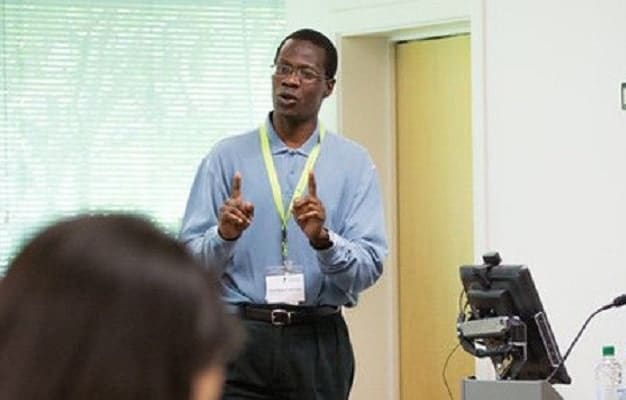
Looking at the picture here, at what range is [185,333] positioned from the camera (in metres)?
0.93

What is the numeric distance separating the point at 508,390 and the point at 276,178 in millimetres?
939

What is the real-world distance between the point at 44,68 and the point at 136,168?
552 mm

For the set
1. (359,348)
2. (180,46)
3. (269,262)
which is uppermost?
(180,46)

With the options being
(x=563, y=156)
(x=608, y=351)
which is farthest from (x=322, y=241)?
(x=563, y=156)

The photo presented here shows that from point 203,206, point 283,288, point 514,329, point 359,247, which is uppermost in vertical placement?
point 203,206

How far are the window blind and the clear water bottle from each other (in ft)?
6.21

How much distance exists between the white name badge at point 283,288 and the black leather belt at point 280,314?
19mm

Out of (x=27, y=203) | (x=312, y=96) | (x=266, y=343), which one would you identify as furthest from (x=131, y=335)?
(x=27, y=203)

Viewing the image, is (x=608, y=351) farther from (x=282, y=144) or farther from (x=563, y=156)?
(x=282, y=144)

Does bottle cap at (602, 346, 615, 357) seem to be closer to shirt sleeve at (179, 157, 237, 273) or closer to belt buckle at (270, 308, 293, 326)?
belt buckle at (270, 308, 293, 326)

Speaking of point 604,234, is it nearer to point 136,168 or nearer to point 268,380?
point 268,380

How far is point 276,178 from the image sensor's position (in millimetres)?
4000

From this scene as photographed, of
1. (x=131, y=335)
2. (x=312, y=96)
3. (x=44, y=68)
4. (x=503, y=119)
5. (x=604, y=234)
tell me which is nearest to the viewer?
(x=131, y=335)

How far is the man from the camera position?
381 centimetres
